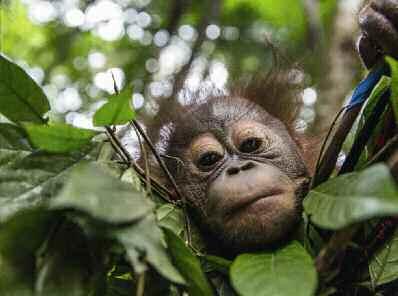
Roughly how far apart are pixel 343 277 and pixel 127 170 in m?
0.66

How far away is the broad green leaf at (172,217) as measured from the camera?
5.95ft

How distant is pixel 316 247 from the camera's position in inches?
72.7

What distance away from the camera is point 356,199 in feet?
4.37

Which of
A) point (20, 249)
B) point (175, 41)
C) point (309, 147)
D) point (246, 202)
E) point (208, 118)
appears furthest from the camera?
point (175, 41)

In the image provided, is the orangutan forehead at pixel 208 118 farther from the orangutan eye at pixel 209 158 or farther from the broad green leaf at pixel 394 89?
the broad green leaf at pixel 394 89

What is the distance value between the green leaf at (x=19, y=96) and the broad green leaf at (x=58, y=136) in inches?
7.0

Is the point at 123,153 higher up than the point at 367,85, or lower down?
lower down

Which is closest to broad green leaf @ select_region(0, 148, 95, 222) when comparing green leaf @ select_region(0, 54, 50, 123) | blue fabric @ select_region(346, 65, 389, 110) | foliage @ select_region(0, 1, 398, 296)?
foliage @ select_region(0, 1, 398, 296)

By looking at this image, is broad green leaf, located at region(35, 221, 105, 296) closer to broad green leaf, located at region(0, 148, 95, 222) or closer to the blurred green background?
broad green leaf, located at region(0, 148, 95, 222)

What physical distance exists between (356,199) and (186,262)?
437 millimetres

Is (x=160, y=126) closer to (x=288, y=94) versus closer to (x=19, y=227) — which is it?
(x=288, y=94)

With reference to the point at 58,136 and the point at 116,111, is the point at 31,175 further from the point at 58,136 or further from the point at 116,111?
the point at 116,111

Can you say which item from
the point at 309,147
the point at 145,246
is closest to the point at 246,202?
the point at 145,246

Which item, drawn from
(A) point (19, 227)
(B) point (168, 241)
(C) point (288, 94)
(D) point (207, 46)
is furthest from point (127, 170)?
(D) point (207, 46)
